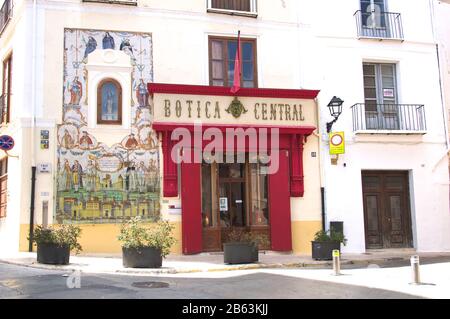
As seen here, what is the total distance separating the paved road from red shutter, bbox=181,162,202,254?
15.0ft

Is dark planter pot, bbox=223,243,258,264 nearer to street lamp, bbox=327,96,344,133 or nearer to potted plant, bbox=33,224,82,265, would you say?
potted plant, bbox=33,224,82,265

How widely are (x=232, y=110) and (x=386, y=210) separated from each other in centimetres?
613

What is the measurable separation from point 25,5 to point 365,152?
11.3 meters

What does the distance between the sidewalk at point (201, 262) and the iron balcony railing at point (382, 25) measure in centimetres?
730

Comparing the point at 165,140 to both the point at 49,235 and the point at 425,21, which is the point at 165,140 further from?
the point at 425,21

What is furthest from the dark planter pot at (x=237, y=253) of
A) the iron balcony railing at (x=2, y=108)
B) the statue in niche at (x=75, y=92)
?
the iron balcony railing at (x=2, y=108)

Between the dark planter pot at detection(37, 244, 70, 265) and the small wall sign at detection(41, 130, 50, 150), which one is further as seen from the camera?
the small wall sign at detection(41, 130, 50, 150)

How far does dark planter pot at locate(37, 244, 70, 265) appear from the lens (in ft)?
43.2

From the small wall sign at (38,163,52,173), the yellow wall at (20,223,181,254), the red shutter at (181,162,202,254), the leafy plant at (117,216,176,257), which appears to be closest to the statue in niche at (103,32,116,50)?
the small wall sign at (38,163,52,173)

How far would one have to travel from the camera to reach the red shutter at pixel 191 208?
16416mm

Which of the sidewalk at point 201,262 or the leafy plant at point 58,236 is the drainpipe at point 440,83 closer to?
the sidewalk at point 201,262

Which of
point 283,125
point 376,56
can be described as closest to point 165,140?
point 283,125

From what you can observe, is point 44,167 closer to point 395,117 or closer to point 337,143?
point 337,143
